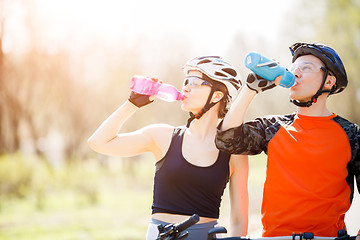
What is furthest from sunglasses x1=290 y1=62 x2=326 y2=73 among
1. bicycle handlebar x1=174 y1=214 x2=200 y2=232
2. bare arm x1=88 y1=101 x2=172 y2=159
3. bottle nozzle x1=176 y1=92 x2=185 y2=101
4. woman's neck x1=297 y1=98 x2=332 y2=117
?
bicycle handlebar x1=174 y1=214 x2=200 y2=232

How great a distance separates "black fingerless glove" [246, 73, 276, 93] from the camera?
258 cm

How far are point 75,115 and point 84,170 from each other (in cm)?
227

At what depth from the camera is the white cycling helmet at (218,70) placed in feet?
10.6

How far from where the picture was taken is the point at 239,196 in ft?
10.0

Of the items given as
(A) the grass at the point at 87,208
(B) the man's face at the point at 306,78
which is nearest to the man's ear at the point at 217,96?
(B) the man's face at the point at 306,78

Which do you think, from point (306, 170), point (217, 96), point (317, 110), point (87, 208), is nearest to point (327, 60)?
point (317, 110)

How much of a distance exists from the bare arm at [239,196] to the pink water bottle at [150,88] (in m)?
0.60

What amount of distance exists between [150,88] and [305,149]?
1.05 metres

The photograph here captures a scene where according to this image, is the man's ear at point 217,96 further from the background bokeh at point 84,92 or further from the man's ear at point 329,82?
the background bokeh at point 84,92

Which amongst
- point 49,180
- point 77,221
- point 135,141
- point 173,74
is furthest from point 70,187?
point 135,141

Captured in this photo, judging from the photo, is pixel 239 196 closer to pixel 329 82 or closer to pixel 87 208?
pixel 329 82

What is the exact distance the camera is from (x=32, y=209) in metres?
13.5

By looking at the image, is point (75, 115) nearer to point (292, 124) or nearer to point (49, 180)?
point (49, 180)

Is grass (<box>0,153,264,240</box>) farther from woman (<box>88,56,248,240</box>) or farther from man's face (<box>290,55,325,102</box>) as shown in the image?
man's face (<box>290,55,325,102</box>)
